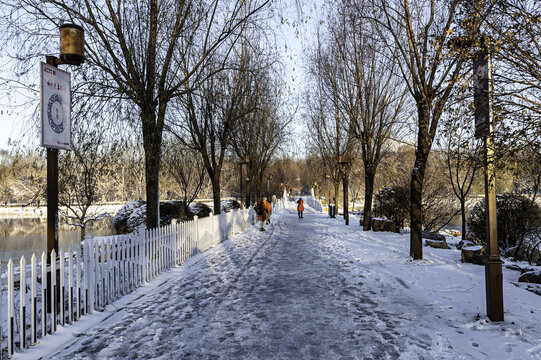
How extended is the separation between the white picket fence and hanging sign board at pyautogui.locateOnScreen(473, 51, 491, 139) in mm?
6079

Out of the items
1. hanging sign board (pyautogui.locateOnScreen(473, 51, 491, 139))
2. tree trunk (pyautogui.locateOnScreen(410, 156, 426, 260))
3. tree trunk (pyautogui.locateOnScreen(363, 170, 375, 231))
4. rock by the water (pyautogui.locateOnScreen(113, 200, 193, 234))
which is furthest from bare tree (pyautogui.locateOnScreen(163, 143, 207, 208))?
hanging sign board (pyautogui.locateOnScreen(473, 51, 491, 139))

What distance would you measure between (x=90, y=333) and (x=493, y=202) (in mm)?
6125

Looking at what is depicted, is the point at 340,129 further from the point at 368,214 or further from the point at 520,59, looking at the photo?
the point at 520,59

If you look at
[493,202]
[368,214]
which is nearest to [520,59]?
[493,202]

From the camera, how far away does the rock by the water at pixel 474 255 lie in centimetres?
904

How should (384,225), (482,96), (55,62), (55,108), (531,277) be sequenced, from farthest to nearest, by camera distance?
(384,225), (531,277), (55,62), (55,108), (482,96)

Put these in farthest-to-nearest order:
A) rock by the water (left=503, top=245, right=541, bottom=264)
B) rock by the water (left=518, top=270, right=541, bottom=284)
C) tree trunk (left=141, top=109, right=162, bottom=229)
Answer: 1. rock by the water (left=503, top=245, right=541, bottom=264)
2. tree trunk (left=141, top=109, right=162, bottom=229)
3. rock by the water (left=518, top=270, right=541, bottom=284)

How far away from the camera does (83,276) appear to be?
213 inches

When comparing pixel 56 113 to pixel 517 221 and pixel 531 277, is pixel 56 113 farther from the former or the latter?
pixel 517 221

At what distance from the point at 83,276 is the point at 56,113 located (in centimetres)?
253

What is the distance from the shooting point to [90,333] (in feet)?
16.3

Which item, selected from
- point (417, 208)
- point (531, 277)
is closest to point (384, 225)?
point (417, 208)

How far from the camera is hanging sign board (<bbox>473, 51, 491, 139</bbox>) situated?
482cm

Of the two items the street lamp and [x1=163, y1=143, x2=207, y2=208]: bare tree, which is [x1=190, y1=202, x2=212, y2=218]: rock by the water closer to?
[x1=163, y1=143, x2=207, y2=208]: bare tree
